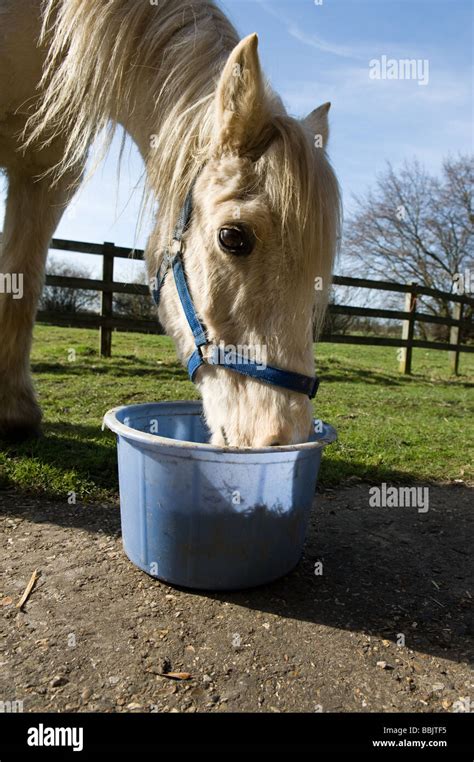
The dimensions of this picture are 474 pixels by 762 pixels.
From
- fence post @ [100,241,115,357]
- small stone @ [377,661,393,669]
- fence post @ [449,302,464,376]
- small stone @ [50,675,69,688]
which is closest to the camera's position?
small stone @ [50,675,69,688]

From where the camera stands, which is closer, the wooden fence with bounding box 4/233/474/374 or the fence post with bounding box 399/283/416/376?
the wooden fence with bounding box 4/233/474/374

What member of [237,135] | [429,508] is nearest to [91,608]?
[237,135]

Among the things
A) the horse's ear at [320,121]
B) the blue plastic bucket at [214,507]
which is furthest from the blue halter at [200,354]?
the horse's ear at [320,121]

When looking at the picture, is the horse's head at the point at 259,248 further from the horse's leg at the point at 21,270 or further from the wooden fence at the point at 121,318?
the wooden fence at the point at 121,318

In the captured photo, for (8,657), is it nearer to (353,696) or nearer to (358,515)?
(353,696)

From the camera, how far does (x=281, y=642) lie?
171 cm

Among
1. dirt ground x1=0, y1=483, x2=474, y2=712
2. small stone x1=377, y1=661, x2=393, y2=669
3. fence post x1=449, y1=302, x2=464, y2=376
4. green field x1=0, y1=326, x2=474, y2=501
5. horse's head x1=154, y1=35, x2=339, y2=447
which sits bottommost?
small stone x1=377, y1=661, x2=393, y2=669

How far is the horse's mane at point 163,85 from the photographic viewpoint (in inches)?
74.3

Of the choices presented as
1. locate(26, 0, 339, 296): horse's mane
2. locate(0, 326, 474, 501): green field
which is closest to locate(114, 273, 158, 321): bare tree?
locate(0, 326, 474, 501): green field

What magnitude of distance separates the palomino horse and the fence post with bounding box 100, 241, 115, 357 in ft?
16.7

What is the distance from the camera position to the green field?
3.08m

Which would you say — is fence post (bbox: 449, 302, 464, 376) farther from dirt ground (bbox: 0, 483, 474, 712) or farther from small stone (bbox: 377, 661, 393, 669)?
small stone (bbox: 377, 661, 393, 669)

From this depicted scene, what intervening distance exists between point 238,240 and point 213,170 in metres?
0.35

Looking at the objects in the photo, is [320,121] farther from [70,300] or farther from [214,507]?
[70,300]
